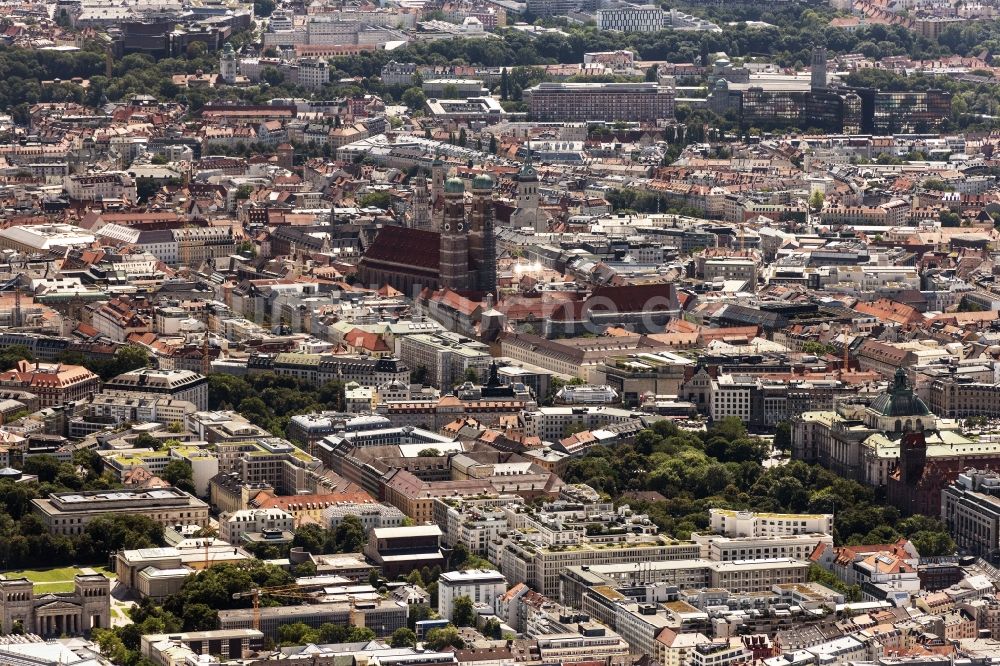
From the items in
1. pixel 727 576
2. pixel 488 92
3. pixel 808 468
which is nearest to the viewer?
pixel 727 576

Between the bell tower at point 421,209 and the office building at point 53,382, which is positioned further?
the bell tower at point 421,209

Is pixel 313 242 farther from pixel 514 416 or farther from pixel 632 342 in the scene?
pixel 514 416

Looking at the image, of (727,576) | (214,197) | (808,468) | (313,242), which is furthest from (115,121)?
(727,576)

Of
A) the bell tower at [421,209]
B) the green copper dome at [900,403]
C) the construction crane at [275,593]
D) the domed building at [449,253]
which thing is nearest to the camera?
the construction crane at [275,593]

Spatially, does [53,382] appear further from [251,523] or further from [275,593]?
[275,593]

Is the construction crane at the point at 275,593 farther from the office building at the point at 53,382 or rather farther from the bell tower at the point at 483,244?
the bell tower at the point at 483,244

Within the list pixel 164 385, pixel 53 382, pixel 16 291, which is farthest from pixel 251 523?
pixel 16 291

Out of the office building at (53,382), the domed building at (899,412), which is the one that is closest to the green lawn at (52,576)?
the office building at (53,382)
